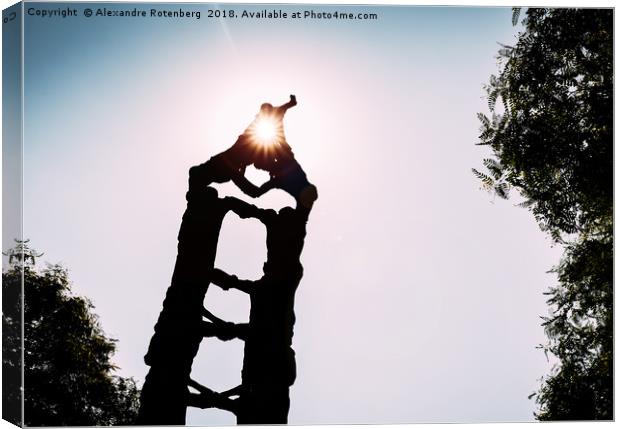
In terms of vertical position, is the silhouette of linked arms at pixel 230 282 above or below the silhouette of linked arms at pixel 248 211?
below

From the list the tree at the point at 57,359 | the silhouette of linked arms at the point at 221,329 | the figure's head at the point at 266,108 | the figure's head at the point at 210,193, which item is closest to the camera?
the tree at the point at 57,359

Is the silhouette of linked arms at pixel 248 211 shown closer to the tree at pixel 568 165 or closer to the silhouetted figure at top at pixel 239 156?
the silhouetted figure at top at pixel 239 156

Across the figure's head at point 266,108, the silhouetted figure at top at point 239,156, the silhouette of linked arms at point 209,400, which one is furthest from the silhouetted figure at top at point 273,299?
the figure's head at point 266,108

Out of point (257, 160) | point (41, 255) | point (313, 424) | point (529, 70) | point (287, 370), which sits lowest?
point (313, 424)

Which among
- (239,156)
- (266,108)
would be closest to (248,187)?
(239,156)

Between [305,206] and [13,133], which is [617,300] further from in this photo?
[13,133]

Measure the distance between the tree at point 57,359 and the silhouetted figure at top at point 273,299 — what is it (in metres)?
1.42

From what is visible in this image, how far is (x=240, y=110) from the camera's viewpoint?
388 inches

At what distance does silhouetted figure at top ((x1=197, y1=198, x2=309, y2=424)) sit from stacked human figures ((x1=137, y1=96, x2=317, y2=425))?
0.4 inches

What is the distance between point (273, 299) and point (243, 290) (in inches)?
14.2

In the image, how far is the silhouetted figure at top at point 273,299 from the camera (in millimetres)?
10117

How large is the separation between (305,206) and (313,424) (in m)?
2.41

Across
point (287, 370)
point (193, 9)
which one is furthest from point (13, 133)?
point (287, 370)

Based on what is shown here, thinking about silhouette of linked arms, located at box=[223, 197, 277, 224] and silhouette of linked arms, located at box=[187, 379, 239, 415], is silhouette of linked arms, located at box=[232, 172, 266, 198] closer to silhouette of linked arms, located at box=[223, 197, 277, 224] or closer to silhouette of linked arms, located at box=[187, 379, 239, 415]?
silhouette of linked arms, located at box=[223, 197, 277, 224]
